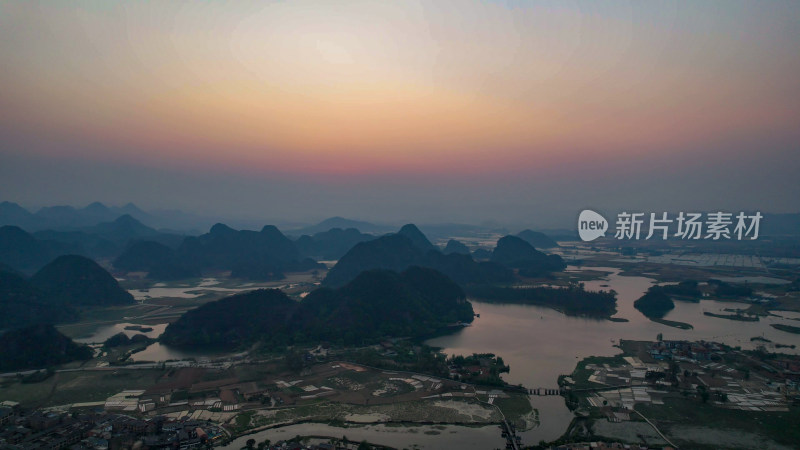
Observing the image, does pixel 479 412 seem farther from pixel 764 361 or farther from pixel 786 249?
pixel 786 249

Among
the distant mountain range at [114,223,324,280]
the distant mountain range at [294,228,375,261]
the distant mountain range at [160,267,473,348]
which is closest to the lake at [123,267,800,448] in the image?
the distant mountain range at [160,267,473,348]

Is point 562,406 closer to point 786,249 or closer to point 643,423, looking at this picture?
point 643,423

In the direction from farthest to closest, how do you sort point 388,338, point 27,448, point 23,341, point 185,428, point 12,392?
point 388,338, point 23,341, point 12,392, point 185,428, point 27,448

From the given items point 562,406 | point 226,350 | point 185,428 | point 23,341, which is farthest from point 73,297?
point 562,406

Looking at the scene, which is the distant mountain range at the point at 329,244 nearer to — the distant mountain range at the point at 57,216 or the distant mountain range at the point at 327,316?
the distant mountain range at the point at 327,316

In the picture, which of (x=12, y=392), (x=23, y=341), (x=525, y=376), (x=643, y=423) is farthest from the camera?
(x=23, y=341)

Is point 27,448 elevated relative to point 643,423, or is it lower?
lower

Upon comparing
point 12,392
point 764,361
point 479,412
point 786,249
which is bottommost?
point 12,392

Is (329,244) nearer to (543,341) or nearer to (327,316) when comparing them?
(327,316)

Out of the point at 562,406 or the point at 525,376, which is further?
the point at 525,376
